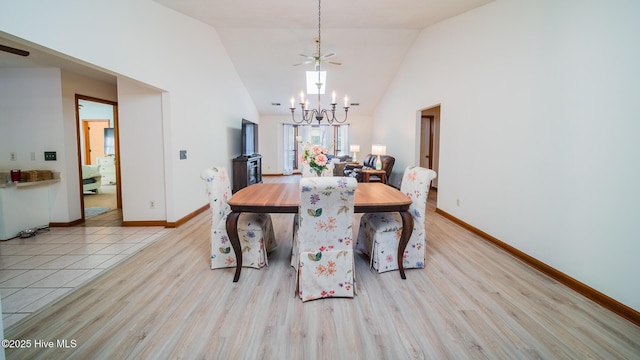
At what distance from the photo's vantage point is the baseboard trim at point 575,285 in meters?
1.94

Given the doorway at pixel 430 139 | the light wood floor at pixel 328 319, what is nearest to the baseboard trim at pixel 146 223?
the light wood floor at pixel 328 319

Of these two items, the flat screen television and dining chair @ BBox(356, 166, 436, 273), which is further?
the flat screen television

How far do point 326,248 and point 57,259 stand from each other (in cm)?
292

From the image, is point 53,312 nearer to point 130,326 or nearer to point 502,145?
point 130,326

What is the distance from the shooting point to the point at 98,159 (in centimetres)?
784

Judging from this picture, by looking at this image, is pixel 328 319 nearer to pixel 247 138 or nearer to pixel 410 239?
pixel 410 239

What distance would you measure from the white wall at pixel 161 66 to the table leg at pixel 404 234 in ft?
10.2

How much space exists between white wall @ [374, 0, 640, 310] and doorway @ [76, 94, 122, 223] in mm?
5758

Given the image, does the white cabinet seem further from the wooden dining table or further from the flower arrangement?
the flower arrangement

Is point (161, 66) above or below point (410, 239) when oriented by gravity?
above

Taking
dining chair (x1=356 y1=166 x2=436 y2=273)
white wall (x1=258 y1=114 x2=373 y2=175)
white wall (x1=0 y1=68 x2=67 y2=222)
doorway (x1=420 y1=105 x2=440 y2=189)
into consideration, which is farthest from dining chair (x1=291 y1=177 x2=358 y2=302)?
white wall (x1=258 y1=114 x2=373 y2=175)

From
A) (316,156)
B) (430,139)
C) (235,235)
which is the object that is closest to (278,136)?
(430,139)

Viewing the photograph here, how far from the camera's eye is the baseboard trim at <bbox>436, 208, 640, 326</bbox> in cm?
194

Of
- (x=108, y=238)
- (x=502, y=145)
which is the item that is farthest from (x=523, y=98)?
(x=108, y=238)
